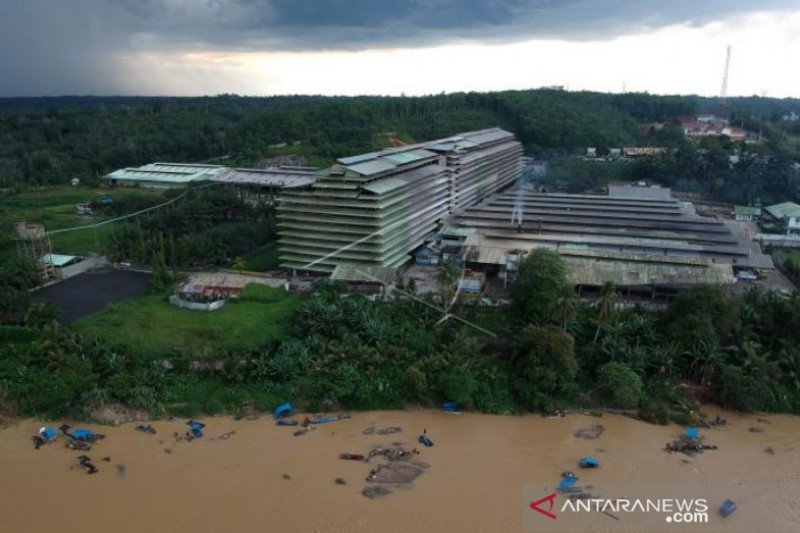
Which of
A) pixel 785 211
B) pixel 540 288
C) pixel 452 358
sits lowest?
pixel 452 358

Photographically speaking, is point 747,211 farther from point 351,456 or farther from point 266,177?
point 351,456

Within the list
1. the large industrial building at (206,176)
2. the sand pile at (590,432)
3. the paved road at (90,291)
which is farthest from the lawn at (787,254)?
the paved road at (90,291)

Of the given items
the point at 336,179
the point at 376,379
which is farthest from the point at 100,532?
the point at 336,179

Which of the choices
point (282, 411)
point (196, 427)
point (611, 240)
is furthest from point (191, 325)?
point (611, 240)

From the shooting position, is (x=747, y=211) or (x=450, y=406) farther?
(x=747, y=211)

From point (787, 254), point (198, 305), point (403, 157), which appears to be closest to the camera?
point (198, 305)

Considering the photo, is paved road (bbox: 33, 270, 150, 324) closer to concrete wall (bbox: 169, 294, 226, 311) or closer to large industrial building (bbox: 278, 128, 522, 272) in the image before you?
concrete wall (bbox: 169, 294, 226, 311)
